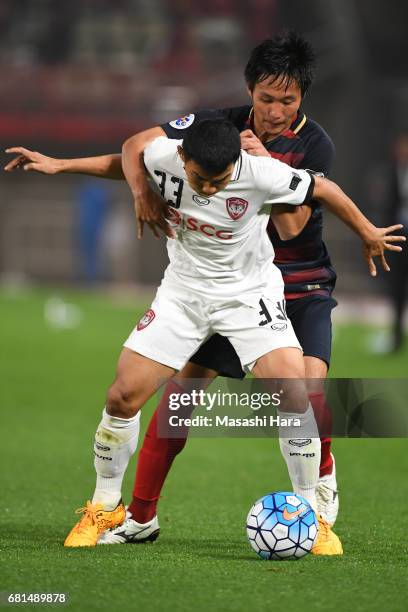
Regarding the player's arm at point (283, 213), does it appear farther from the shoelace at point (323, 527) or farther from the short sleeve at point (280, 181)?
the shoelace at point (323, 527)

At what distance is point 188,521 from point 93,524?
893 mm

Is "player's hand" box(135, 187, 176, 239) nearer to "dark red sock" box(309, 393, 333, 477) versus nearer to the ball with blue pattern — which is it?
"dark red sock" box(309, 393, 333, 477)

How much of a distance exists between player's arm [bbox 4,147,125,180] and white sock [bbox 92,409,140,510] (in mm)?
1048

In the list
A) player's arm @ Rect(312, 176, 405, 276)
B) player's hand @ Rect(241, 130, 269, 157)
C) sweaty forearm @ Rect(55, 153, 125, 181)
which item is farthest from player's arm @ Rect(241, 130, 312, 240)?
sweaty forearm @ Rect(55, 153, 125, 181)

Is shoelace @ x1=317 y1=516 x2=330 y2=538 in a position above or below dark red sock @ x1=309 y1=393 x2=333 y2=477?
below

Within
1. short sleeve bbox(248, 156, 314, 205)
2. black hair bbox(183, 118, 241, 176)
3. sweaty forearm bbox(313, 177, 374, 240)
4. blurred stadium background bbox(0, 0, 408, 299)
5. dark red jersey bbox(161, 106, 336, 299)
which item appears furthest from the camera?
blurred stadium background bbox(0, 0, 408, 299)

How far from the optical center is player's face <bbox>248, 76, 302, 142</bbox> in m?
5.12

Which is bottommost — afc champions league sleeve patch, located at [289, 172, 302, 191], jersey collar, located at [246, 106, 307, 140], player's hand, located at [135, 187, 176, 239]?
player's hand, located at [135, 187, 176, 239]

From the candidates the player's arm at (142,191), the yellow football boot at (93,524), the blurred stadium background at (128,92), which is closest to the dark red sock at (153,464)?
the yellow football boot at (93,524)

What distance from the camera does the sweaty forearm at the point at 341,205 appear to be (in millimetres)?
5004

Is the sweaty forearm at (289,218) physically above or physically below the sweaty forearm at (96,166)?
below

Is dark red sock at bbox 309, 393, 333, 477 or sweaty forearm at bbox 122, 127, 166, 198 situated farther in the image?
dark red sock at bbox 309, 393, 333, 477

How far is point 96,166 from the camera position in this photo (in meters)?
5.24

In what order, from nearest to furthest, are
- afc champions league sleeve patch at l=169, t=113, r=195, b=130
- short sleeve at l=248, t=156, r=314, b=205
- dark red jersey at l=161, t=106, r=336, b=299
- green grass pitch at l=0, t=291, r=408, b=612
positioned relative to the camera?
green grass pitch at l=0, t=291, r=408, b=612 → short sleeve at l=248, t=156, r=314, b=205 → afc champions league sleeve patch at l=169, t=113, r=195, b=130 → dark red jersey at l=161, t=106, r=336, b=299
